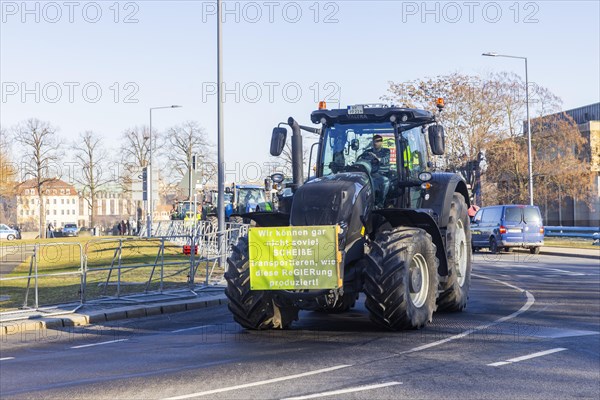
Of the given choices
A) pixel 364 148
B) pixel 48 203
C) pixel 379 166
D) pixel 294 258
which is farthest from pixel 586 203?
pixel 48 203

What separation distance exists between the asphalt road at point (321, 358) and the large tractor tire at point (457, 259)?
0.93 ft

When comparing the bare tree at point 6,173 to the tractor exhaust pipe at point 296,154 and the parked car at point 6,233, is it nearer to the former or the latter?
the parked car at point 6,233

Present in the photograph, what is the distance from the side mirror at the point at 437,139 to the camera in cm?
1225

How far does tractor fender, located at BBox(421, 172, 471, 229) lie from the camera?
42.5ft

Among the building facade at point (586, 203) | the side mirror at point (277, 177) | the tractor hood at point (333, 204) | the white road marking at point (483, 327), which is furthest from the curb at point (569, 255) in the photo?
the tractor hood at point (333, 204)

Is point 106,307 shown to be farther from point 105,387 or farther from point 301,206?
point 105,387

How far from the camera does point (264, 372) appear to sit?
27.4ft

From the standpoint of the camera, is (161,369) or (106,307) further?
(106,307)

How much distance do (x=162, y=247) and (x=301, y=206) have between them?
720cm

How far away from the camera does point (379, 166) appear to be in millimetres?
12297

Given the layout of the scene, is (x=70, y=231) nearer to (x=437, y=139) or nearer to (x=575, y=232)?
(x=575, y=232)

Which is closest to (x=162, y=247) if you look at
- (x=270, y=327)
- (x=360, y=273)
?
(x=270, y=327)

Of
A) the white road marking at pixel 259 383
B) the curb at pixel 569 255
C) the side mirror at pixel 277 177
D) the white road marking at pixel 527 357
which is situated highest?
the side mirror at pixel 277 177

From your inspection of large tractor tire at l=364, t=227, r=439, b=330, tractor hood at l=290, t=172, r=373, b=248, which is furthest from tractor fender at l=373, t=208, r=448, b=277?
tractor hood at l=290, t=172, r=373, b=248
